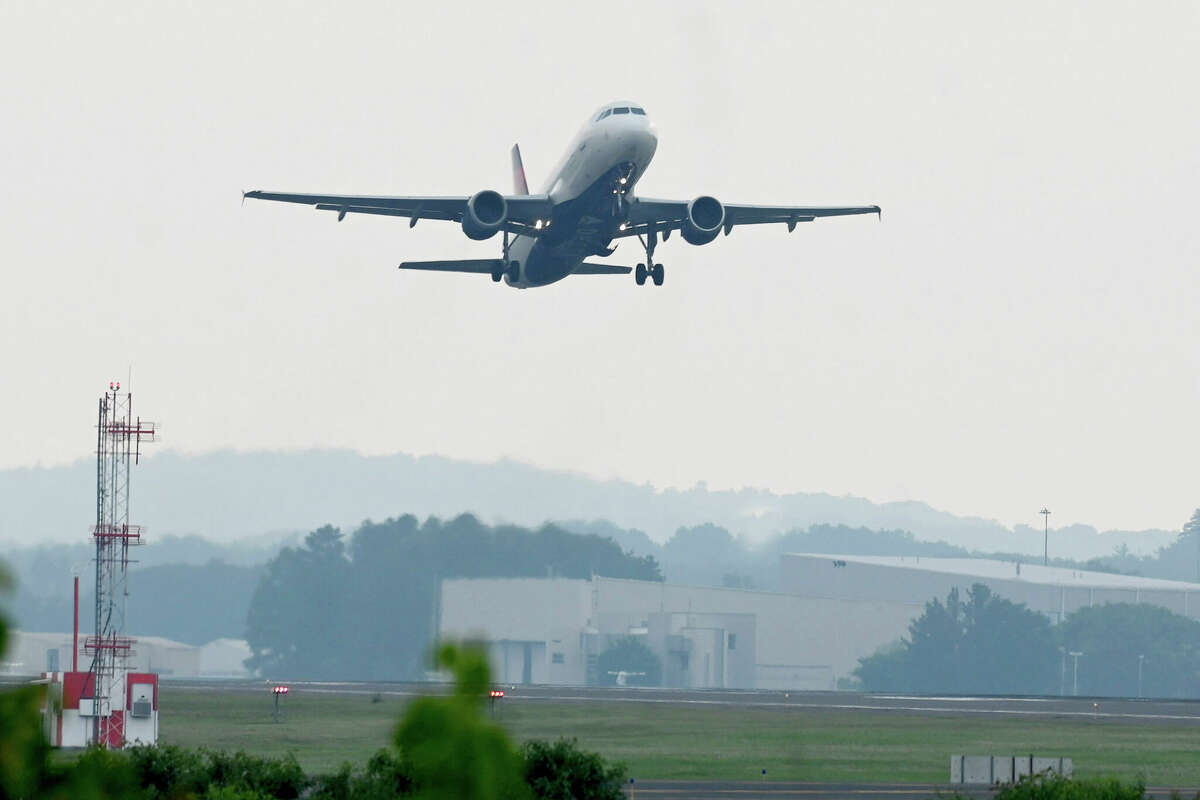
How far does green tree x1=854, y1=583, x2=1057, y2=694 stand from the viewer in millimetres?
134875

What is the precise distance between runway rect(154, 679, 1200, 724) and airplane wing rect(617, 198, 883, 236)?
23289 mm

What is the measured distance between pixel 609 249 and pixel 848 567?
94.6 m

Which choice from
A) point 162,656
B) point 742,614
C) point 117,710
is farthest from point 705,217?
point 742,614

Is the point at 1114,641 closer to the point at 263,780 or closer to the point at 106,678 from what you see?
the point at 106,678

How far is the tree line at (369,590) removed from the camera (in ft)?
404

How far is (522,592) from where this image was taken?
122m

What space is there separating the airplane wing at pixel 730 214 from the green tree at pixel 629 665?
64762 millimetres

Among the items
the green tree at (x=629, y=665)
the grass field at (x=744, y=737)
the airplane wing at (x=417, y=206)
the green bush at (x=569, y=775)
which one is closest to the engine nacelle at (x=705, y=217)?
the airplane wing at (x=417, y=206)

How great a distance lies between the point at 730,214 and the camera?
212 feet

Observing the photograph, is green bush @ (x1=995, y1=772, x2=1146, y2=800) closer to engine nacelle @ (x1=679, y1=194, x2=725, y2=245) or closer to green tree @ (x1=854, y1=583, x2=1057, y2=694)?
engine nacelle @ (x1=679, y1=194, x2=725, y2=245)

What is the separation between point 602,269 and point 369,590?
6674 centimetres

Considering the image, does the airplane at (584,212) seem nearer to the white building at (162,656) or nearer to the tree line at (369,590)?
the white building at (162,656)

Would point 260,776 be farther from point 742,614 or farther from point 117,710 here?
point 742,614

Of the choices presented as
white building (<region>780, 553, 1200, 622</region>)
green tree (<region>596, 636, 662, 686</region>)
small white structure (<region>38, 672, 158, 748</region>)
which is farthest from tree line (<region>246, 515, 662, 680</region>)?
small white structure (<region>38, 672, 158, 748</region>)
